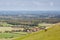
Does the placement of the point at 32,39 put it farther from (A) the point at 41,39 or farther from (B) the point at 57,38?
(B) the point at 57,38

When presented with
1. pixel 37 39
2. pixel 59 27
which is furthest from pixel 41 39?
pixel 59 27

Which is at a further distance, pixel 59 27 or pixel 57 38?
pixel 59 27

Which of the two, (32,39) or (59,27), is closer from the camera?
(32,39)

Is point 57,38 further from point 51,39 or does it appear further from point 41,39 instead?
point 41,39

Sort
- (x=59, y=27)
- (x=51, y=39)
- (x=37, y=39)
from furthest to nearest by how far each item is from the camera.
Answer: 1. (x=59, y=27)
2. (x=37, y=39)
3. (x=51, y=39)

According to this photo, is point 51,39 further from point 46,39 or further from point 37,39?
point 37,39

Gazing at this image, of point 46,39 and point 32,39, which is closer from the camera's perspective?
point 46,39

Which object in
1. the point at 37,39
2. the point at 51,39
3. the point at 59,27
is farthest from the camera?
the point at 59,27

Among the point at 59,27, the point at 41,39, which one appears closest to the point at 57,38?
the point at 41,39
